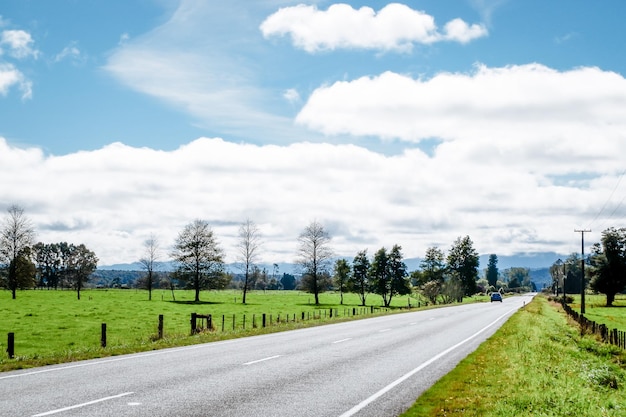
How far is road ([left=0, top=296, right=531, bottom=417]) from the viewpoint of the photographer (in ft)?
32.9

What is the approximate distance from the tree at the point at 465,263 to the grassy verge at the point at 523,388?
137507mm

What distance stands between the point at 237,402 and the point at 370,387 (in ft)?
11.2

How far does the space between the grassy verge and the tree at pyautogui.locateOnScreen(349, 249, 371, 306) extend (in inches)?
3708

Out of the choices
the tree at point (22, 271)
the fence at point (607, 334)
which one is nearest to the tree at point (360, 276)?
the tree at point (22, 271)

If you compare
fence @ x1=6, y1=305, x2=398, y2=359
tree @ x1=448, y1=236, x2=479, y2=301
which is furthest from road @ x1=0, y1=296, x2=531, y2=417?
tree @ x1=448, y1=236, x2=479, y2=301

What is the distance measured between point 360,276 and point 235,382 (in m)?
Result: 105

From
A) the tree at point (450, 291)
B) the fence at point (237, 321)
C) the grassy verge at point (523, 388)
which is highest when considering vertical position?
the grassy verge at point (523, 388)

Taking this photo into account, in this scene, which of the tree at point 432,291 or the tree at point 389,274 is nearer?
the tree at point 389,274

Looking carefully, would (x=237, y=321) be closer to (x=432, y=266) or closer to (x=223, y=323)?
(x=223, y=323)

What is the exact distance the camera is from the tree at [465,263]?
155625 millimetres

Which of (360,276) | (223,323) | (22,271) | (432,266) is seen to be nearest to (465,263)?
(432,266)

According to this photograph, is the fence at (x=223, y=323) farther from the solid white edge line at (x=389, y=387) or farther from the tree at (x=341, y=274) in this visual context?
the tree at (x=341, y=274)

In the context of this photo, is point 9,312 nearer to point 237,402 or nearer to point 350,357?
point 350,357

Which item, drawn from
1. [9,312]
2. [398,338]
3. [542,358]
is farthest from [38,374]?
[9,312]
